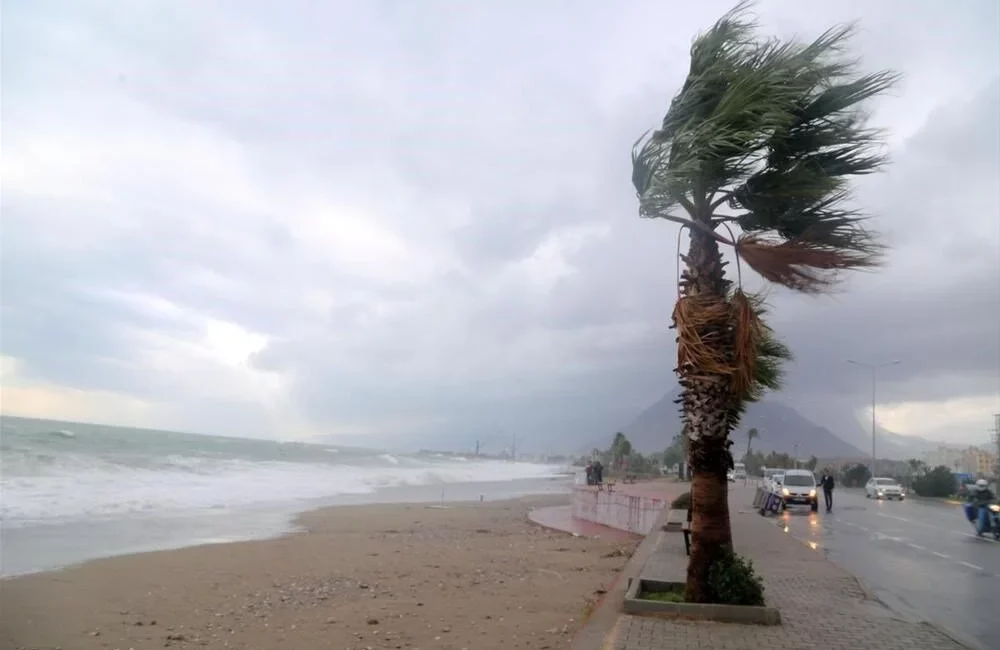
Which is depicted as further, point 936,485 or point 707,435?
point 936,485

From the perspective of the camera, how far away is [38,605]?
10641 millimetres

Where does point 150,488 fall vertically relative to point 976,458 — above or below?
below

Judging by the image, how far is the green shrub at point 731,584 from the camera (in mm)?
8133

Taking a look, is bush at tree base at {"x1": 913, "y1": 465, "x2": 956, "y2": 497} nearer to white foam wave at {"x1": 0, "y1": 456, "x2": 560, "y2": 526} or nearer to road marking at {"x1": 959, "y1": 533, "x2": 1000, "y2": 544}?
road marking at {"x1": 959, "y1": 533, "x2": 1000, "y2": 544}

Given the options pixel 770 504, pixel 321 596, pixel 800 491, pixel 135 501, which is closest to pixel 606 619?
pixel 321 596

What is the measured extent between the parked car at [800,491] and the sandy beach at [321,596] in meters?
14.6

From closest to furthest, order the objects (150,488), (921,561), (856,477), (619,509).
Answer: (921,561)
(619,509)
(150,488)
(856,477)

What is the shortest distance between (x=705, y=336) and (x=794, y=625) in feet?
9.89

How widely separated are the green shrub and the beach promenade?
372 mm

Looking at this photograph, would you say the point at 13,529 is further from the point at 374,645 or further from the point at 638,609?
the point at 638,609

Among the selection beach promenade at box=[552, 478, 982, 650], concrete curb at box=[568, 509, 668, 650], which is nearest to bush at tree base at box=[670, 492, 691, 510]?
beach promenade at box=[552, 478, 982, 650]

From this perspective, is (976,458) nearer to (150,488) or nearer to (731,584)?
(150,488)

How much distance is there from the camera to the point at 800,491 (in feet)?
102

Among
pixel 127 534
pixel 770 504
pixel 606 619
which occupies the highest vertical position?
pixel 770 504
